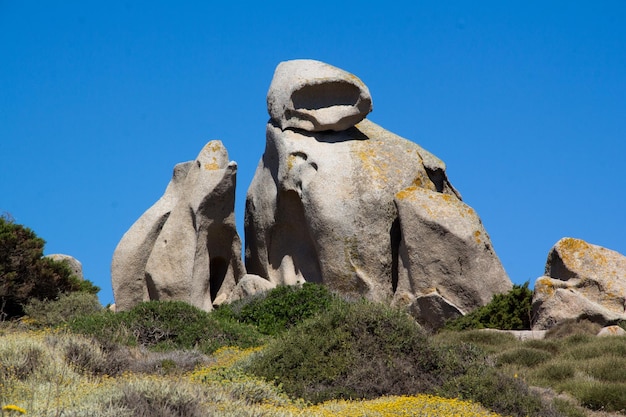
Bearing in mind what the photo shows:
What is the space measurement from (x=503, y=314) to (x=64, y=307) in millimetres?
10601

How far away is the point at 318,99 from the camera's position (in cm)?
3077

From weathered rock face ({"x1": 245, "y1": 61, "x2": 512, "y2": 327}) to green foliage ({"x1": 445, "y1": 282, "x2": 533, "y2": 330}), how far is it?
69 cm

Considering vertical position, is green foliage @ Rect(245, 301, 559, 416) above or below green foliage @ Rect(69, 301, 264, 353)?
below

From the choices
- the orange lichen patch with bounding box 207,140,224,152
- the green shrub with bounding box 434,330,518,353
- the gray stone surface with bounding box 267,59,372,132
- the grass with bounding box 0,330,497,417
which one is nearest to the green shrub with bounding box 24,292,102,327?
the orange lichen patch with bounding box 207,140,224,152

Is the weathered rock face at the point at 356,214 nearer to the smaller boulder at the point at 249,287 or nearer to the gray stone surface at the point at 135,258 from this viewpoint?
the smaller boulder at the point at 249,287

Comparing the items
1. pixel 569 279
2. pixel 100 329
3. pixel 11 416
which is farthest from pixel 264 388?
pixel 569 279

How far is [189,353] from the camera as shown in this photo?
61.9 feet

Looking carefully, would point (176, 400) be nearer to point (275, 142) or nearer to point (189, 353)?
point (189, 353)

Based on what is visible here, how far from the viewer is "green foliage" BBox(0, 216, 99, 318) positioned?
94.8 ft

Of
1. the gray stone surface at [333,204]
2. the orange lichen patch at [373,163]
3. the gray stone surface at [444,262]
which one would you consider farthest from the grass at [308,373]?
the orange lichen patch at [373,163]

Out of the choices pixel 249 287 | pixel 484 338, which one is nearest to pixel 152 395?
pixel 484 338

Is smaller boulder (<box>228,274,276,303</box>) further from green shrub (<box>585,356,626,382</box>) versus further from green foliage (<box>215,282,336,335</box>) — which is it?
green shrub (<box>585,356,626,382</box>)

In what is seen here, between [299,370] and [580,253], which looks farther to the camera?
[580,253]

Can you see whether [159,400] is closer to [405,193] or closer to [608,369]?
[608,369]
